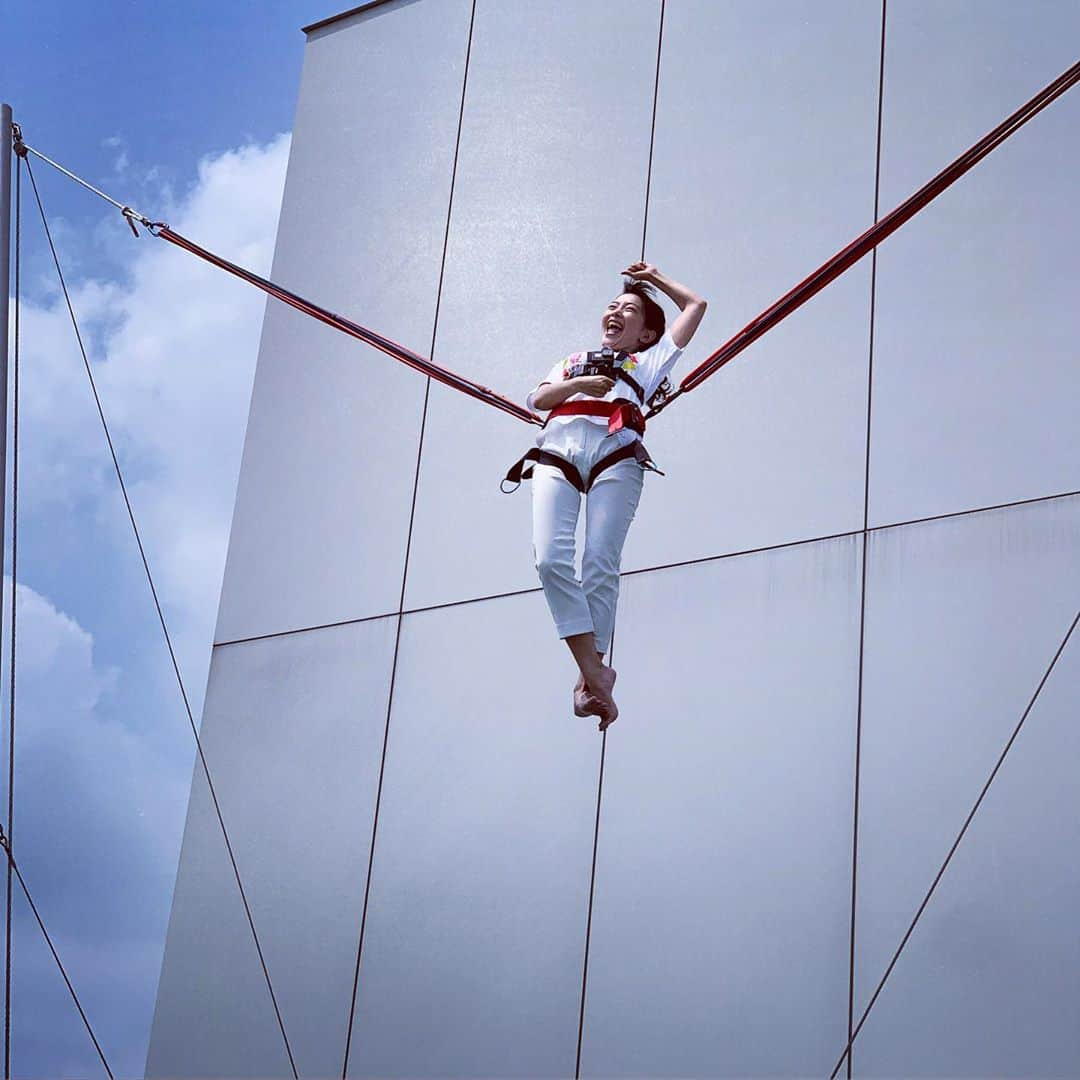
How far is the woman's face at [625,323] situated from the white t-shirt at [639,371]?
5 centimetres

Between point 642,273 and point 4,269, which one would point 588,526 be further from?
point 4,269

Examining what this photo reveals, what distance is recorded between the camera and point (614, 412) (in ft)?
14.9

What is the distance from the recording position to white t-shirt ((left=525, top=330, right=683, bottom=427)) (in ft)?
15.1

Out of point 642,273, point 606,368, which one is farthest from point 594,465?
point 642,273

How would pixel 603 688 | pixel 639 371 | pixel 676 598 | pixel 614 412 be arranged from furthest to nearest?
pixel 676 598 → pixel 639 371 → pixel 614 412 → pixel 603 688

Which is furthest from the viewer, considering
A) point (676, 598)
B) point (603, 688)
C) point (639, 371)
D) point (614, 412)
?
point (676, 598)

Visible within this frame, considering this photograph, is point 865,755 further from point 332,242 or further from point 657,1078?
point 332,242

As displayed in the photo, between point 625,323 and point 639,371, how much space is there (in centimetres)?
15

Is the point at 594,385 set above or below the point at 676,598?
below

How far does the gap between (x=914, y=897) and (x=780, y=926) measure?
0.46 m

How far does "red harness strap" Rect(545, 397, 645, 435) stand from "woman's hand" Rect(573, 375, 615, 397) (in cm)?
3

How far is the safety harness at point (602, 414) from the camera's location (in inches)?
179

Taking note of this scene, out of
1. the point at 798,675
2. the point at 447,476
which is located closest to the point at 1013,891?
the point at 798,675

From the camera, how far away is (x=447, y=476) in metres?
6.89
